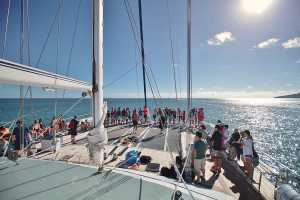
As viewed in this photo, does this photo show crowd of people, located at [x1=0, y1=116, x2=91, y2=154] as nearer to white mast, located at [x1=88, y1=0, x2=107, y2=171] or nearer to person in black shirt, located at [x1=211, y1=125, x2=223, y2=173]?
white mast, located at [x1=88, y1=0, x2=107, y2=171]

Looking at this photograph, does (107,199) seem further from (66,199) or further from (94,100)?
(94,100)

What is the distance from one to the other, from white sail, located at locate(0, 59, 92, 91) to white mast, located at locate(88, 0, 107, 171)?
2.00ft

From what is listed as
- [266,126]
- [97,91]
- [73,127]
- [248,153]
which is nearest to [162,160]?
[248,153]

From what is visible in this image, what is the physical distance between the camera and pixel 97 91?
3205 mm

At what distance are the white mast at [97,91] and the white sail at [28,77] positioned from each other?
609 mm

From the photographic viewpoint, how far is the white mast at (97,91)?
10.1 ft

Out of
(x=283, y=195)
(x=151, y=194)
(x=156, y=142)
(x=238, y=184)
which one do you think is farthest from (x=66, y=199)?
(x=156, y=142)

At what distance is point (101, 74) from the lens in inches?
127

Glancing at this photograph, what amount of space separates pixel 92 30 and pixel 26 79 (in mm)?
1447

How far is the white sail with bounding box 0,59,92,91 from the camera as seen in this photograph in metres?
2.06

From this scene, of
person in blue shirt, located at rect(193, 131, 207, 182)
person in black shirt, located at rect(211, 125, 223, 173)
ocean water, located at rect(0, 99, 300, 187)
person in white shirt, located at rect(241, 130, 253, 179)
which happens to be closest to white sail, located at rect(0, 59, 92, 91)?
ocean water, located at rect(0, 99, 300, 187)

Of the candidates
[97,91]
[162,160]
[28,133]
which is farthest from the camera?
[28,133]

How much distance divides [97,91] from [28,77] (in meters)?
1.08

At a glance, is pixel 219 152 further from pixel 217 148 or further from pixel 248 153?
pixel 248 153
